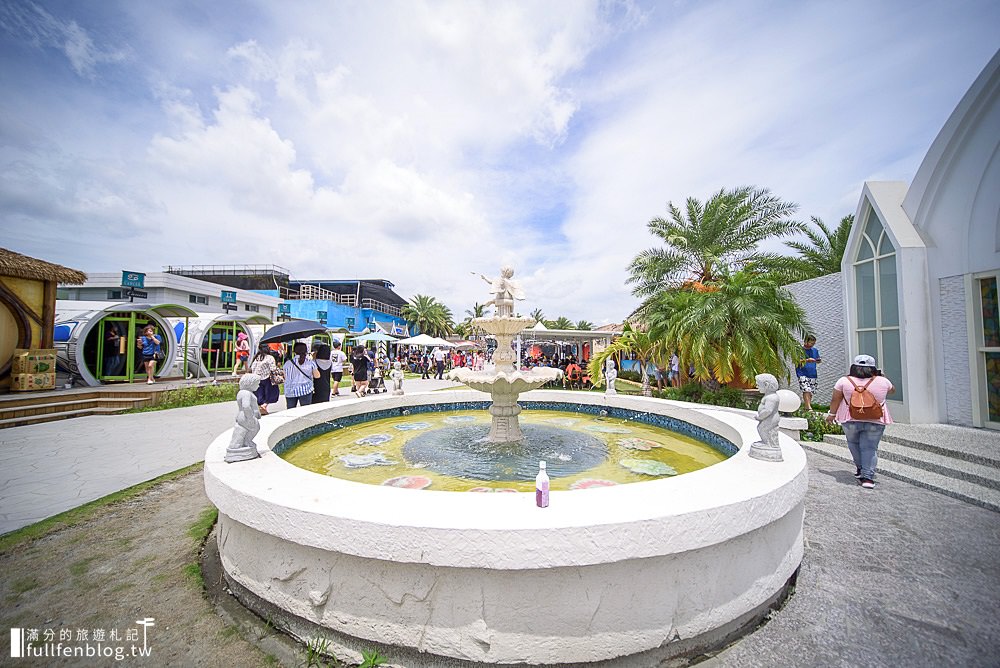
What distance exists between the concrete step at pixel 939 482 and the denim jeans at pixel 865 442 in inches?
23.6

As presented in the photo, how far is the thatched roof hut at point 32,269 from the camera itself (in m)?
11.1

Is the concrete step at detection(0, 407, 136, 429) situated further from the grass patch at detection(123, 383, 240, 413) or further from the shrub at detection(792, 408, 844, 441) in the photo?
the shrub at detection(792, 408, 844, 441)

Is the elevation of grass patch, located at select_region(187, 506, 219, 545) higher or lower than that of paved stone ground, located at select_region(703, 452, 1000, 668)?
higher

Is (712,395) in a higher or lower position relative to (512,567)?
lower

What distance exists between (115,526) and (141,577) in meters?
1.37

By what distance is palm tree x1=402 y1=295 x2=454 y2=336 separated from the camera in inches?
2120

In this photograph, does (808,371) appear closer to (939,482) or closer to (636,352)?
(939,482)

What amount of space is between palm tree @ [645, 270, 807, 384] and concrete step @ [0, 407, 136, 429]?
15599mm

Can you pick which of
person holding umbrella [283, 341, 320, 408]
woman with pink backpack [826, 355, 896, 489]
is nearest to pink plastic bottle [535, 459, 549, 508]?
woman with pink backpack [826, 355, 896, 489]

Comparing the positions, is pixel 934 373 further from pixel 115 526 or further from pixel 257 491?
pixel 115 526

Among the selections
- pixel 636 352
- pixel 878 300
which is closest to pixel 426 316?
pixel 636 352

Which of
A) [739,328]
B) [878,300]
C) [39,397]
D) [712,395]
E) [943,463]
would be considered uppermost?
[878,300]

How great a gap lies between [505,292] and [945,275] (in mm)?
8981

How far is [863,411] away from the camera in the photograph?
16.4 ft
